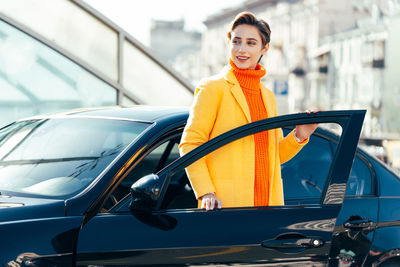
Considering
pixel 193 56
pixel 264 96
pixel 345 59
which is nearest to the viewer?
pixel 264 96

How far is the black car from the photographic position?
239 centimetres

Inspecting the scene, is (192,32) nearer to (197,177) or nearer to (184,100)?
(184,100)

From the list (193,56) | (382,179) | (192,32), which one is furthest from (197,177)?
(192,32)

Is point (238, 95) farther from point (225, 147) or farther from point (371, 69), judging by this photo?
point (371, 69)

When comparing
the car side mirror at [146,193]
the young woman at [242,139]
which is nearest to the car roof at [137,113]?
the young woman at [242,139]

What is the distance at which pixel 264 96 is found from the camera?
2.92 m

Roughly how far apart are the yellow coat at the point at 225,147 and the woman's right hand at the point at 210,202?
18mm

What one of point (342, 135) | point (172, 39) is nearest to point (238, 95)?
point (342, 135)

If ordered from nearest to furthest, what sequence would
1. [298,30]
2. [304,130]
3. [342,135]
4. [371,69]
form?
[342,135], [304,130], [371,69], [298,30]

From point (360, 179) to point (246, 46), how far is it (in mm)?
1036

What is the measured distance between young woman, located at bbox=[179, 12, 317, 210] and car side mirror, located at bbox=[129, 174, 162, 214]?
21 centimetres

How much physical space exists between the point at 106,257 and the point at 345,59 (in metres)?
47.7

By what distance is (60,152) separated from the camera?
3.05 metres

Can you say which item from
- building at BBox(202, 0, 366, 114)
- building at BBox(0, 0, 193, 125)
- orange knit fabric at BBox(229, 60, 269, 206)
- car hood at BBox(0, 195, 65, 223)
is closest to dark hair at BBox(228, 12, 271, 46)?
orange knit fabric at BBox(229, 60, 269, 206)
